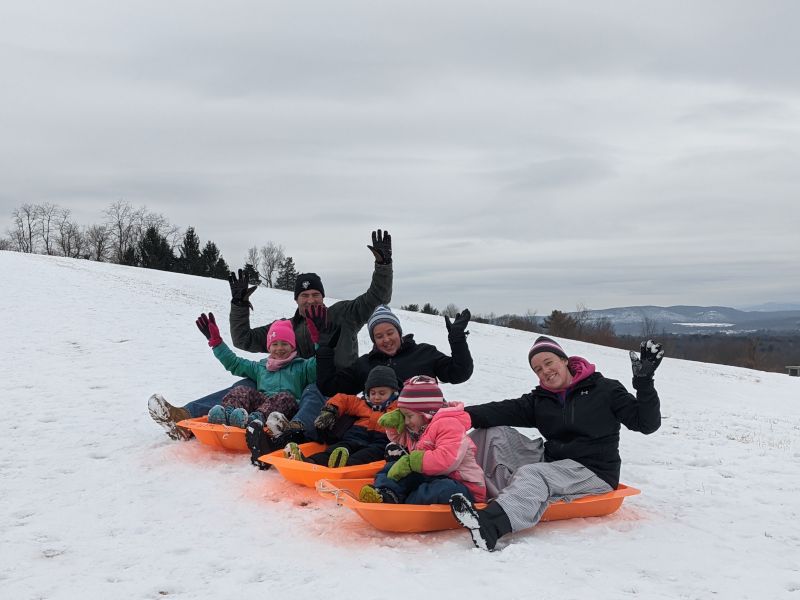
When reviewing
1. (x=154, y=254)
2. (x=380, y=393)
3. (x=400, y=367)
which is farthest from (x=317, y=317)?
(x=154, y=254)

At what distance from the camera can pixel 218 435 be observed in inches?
221

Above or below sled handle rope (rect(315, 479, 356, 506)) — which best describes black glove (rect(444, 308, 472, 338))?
above

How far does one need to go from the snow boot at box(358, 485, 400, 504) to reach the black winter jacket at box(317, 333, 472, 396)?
55.9 inches

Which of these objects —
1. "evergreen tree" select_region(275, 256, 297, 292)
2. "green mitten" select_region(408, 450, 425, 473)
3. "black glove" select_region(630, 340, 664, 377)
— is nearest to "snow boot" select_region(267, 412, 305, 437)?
"green mitten" select_region(408, 450, 425, 473)

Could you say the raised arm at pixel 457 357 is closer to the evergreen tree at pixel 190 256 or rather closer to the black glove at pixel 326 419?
the black glove at pixel 326 419

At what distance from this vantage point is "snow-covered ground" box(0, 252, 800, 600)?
10.8ft

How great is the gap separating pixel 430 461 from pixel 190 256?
59.5 meters

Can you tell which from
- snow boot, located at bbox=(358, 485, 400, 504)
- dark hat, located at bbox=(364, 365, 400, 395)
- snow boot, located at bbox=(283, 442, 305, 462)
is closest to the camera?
snow boot, located at bbox=(358, 485, 400, 504)

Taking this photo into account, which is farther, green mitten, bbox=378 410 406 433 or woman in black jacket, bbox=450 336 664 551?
green mitten, bbox=378 410 406 433

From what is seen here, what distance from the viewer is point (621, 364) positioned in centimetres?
2416

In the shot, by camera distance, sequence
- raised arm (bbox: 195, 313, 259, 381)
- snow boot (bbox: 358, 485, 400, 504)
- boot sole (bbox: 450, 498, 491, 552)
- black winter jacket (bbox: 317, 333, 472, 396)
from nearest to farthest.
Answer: boot sole (bbox: 450, 498, 491, 552), snow boot (bbox: 358, 485, 400, 504), black winter jacket (bbox: 317, 333, 472, 396), raised arm (bbox: 195, 313, 259, 381)

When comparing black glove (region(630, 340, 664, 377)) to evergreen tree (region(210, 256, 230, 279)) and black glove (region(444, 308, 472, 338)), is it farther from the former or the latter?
evergreen tree (region(210, 256, 230, 279))

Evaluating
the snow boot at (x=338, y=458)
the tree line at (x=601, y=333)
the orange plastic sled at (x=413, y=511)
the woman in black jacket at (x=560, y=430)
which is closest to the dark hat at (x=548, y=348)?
the woman in black jacket at (x=560, y=430)

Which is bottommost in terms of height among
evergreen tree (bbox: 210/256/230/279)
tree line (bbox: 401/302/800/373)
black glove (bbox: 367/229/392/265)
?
tree line (bbox: 401/302/800/373)
